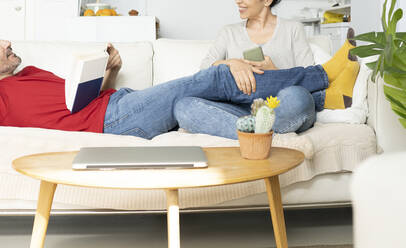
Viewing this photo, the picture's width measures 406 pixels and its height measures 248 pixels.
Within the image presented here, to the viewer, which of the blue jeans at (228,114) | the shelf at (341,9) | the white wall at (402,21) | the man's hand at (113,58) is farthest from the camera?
the shelf at (341,9)

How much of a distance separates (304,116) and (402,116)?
1.06ft

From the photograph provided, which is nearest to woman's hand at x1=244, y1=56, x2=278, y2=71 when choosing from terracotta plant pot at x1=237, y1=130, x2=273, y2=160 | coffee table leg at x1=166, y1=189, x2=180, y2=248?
terracotta plant pot at x1=237, y1=130, x2=273, y2=160

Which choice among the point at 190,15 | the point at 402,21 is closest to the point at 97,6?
the point at 190,15

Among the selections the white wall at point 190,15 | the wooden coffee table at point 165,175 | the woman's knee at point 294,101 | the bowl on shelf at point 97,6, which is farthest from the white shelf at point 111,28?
the wooden coffee table at point 165,175

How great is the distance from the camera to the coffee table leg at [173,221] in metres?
0.96

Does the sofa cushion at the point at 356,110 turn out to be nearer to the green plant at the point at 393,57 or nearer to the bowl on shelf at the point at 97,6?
the green plant at the point at 393,57

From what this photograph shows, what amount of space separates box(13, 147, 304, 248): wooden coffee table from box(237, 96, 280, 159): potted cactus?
24 mm

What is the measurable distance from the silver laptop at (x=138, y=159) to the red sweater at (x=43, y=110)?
697 mm

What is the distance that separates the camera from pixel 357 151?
5.20 ft

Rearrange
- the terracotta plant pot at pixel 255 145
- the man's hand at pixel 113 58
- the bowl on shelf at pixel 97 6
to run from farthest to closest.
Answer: the bowl on shelf at pixel 97 6
the man's hand at pixel 113 58
the terracotta plant pot at pixel 255 145

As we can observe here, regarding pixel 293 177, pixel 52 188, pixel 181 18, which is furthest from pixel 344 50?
pixel 181 18

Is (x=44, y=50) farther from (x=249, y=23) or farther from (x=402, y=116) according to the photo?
(x=402, y=116)

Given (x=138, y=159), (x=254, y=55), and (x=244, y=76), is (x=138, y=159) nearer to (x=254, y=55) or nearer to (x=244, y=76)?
(x=244, y=76)

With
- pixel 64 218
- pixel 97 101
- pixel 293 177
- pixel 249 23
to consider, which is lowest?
pixel 64 218
